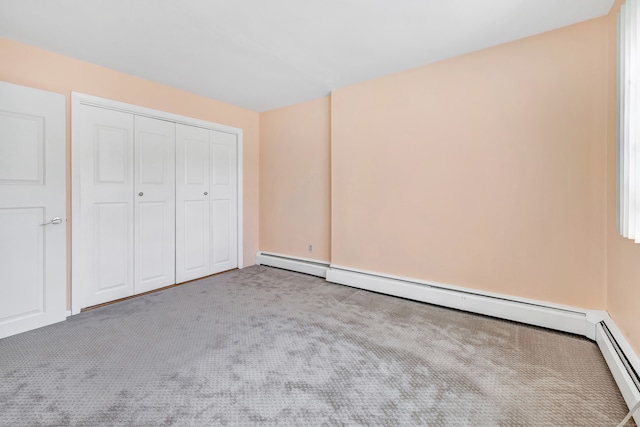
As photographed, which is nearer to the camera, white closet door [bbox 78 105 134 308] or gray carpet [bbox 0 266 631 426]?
gray carpet [bbox 0 266 631 426]

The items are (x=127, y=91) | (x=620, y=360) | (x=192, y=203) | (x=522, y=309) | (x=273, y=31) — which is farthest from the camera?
(x=192, y=203)

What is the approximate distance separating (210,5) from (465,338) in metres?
3.18

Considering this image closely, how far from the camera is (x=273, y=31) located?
235 centimetres

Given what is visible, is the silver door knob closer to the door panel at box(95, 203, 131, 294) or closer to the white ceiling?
the door panel at box(95, 203, 131, 294)

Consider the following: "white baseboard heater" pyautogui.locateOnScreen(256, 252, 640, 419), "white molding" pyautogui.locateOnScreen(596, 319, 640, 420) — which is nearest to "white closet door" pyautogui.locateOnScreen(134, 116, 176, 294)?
"white baseboard heater" pyautogui.locateOnScreen(256, 252, 640, 419)

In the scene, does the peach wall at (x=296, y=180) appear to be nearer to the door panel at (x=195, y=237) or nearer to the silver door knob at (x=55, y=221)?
the door panel at (x=195, y=237)

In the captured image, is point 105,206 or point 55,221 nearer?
point 55,221

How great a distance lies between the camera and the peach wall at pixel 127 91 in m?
2.47

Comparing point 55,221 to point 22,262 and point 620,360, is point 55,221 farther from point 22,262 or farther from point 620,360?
point 620,360

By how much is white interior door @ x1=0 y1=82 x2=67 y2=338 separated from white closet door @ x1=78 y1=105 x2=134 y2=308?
8.3 inches

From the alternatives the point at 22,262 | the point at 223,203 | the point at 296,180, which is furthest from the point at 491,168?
the point at 22,262

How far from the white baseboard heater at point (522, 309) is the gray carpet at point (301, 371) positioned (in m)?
0.09

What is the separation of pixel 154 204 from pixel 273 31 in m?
2.41

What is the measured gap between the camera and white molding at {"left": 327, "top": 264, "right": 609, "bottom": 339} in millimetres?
2268
